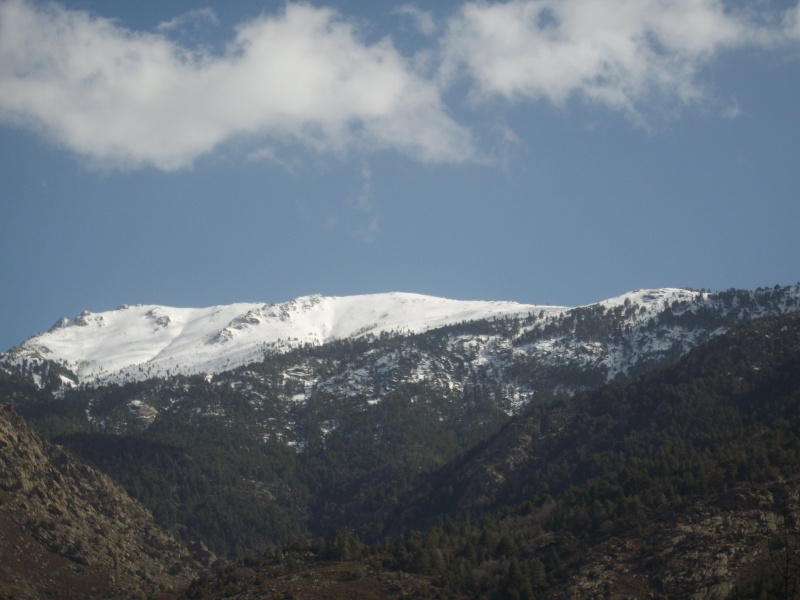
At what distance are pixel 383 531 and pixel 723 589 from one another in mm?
107383

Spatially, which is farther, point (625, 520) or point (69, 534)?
point (69, 534)

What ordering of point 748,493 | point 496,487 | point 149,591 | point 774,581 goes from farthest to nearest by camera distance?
point 496,487 → point 149,591 → point 748,493 → point 774,581

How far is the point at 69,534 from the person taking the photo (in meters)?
150

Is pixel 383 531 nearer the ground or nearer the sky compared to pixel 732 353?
nearer the ground

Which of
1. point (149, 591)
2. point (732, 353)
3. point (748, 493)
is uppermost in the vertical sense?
point (732, 353)

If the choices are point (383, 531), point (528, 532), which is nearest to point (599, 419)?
point (383, 531)

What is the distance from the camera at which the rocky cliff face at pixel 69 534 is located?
440ft

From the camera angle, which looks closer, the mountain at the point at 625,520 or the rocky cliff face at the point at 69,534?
the mountain at the point at 625,520

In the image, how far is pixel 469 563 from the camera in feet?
372

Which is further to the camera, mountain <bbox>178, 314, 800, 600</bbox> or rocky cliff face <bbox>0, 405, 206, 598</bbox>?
rocky cliff face <bbox>0, 405, 206, 598</bbox>

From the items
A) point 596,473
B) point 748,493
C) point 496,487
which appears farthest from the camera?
point 496,487

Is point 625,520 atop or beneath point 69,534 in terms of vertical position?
beneath

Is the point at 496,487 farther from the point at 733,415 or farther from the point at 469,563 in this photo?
the point at 469,563

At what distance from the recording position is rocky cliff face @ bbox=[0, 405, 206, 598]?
13425 cm
